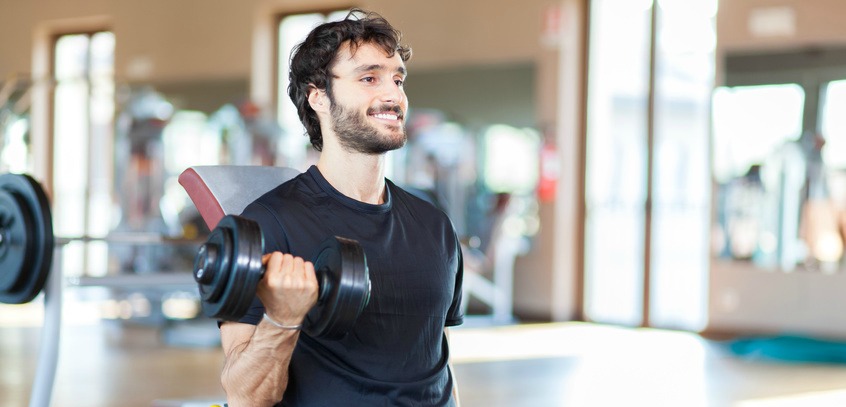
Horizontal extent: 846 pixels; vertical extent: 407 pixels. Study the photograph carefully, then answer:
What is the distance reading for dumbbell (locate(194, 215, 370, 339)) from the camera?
134cm

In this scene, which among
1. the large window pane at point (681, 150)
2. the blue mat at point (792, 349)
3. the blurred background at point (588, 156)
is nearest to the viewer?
the blue mat at point (792, 349)

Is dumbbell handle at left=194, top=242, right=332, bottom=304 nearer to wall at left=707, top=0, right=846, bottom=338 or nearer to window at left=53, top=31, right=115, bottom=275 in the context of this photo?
wall at left=707, top=0, right=846, bottom=338

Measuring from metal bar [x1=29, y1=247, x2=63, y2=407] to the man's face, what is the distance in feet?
4.69

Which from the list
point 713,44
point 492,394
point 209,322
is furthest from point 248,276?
point 713,44

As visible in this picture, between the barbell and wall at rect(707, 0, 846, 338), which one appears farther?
wall at rect(707, 0, 846, 338)

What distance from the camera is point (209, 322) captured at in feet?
20.9

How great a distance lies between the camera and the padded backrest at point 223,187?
186 centimetres

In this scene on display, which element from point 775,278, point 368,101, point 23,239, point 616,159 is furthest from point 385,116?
point 616,159

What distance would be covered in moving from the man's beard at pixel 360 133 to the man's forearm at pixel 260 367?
376mm

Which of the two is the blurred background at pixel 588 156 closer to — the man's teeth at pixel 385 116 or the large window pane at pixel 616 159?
the large window pane at pixel 616 159

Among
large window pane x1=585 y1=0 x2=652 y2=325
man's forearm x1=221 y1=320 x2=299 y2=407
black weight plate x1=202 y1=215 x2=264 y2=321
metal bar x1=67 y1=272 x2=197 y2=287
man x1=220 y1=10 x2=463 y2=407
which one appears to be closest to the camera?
black weight plate x1=202 y1=215 x2=264 y2=321

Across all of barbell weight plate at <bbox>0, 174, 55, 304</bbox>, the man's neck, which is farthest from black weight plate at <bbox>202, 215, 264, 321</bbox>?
barbell weight plate at <bbox>0, 174, 55, 304</bbox>

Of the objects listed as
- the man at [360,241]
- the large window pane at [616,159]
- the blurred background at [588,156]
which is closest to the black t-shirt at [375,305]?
the man at [360,241]

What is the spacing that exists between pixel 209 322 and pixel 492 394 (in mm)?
2725
